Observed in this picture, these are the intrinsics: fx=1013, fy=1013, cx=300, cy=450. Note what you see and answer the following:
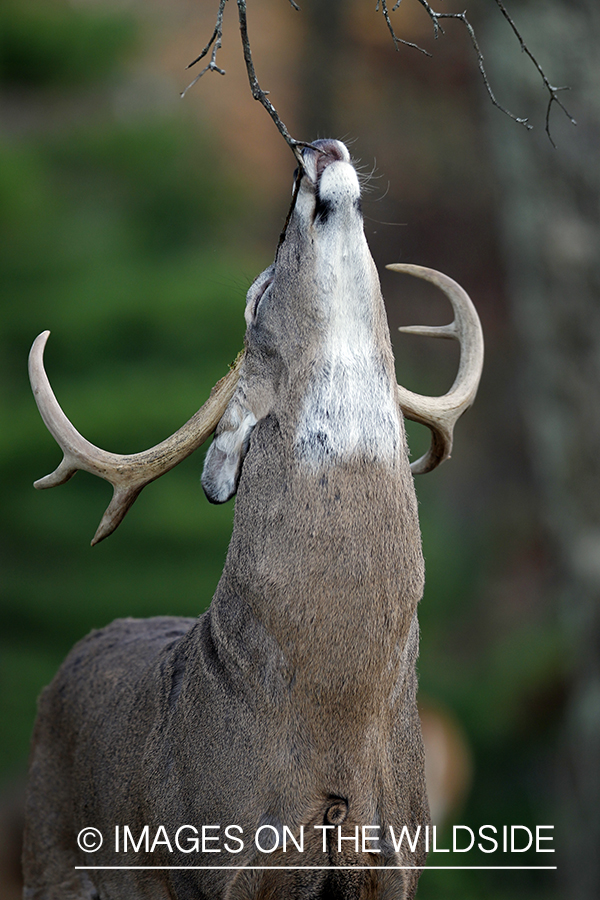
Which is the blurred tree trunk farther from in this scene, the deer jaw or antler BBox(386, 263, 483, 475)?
the deer jaw

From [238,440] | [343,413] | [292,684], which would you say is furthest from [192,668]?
[343,413]

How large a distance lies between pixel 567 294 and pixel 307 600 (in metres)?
3.16

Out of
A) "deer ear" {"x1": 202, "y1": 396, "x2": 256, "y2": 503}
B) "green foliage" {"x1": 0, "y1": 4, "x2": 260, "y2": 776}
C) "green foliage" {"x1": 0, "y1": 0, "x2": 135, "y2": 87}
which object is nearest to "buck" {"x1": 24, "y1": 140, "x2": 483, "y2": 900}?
"deer ear" {"x1": 202, "y1": 396, "x2": 256, "y2": 503}

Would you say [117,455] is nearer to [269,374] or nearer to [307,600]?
[269,374]

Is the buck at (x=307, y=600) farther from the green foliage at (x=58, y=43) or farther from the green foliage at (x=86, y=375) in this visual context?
the green foliage at (x=58, y=43)

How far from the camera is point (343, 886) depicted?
2201 mm

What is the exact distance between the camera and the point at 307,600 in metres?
2.12

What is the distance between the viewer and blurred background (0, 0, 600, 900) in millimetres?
4891

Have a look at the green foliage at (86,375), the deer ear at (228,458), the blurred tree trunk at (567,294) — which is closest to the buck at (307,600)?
the deer ear at (228,458)

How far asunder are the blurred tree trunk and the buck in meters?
2.81

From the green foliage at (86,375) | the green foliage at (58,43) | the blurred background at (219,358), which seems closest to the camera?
the blurred background at (219,358)

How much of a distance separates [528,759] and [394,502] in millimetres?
8593

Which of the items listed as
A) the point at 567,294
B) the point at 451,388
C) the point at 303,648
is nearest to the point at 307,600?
the point at 303,648

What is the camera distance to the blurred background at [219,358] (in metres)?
4.89
